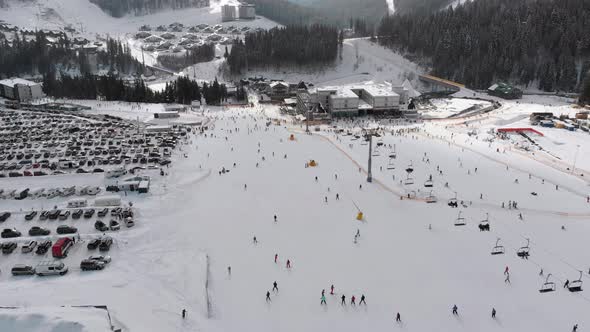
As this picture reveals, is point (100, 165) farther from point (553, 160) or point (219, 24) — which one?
point (219, 24)

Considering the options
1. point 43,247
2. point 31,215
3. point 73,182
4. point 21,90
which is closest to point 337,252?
point 43,247

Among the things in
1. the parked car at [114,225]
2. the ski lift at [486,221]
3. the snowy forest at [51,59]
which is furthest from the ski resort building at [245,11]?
the ski lift at [486,221]

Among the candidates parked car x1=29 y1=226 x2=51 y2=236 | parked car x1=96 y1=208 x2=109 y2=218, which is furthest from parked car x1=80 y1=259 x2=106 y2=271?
parked car x1=96 y1=208 x2=109 y2=218

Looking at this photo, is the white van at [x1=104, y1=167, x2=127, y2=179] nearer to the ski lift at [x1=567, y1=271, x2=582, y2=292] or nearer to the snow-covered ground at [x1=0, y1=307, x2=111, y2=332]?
the snow-covered ground at [x1=0, y1=307, x2=111, y2=332]

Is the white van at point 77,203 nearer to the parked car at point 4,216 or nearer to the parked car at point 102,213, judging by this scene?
the parked car at point 102,213

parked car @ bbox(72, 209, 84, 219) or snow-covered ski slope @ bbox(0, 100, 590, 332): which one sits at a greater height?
parked car @ bbox(72, 209, 84, 219)

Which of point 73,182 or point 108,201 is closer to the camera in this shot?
point 108,201

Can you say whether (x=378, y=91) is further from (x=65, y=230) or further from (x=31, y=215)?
(x=65, y=230)

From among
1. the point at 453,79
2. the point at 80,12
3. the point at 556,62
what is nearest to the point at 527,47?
the point at 556,62
